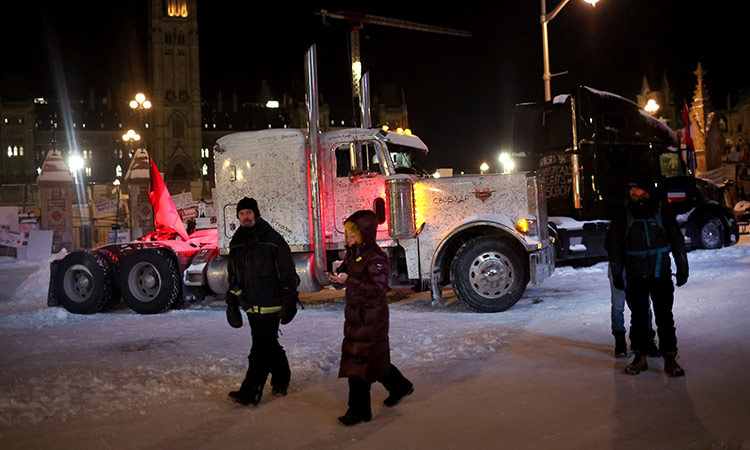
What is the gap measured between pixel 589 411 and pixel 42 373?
5624 mm

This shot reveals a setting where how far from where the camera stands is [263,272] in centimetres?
566

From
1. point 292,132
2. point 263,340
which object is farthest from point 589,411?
point 292,132

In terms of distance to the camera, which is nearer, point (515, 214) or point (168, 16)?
point (515, 214)

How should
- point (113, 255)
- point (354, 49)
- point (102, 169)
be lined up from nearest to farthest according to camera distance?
point (113, 255)
point (354, 49)
point (102, 169)

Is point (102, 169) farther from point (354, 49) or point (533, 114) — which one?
point (533, 114)

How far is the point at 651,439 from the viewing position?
4.41 m

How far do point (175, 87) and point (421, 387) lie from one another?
340ft

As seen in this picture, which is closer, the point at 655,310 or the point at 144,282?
the point at 655,310

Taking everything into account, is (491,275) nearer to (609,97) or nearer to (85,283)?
(609,97)

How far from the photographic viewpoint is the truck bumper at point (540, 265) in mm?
9797

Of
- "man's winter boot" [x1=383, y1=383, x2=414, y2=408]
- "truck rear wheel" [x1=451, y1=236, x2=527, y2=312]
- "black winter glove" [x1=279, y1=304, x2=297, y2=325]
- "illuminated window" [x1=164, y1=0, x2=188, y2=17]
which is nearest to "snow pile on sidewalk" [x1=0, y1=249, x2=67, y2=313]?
"truck rear wheel" [x1=451, y1=236, x2=527, y2=312]

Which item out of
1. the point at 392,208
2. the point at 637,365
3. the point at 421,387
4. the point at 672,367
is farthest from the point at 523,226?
the point at 421,387

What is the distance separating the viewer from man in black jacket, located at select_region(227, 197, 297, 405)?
5648 millimetres

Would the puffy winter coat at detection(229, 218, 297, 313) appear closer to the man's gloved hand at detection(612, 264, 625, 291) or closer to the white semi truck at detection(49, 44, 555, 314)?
the man's gloved hand at detection(612, 264, 625, 291)
